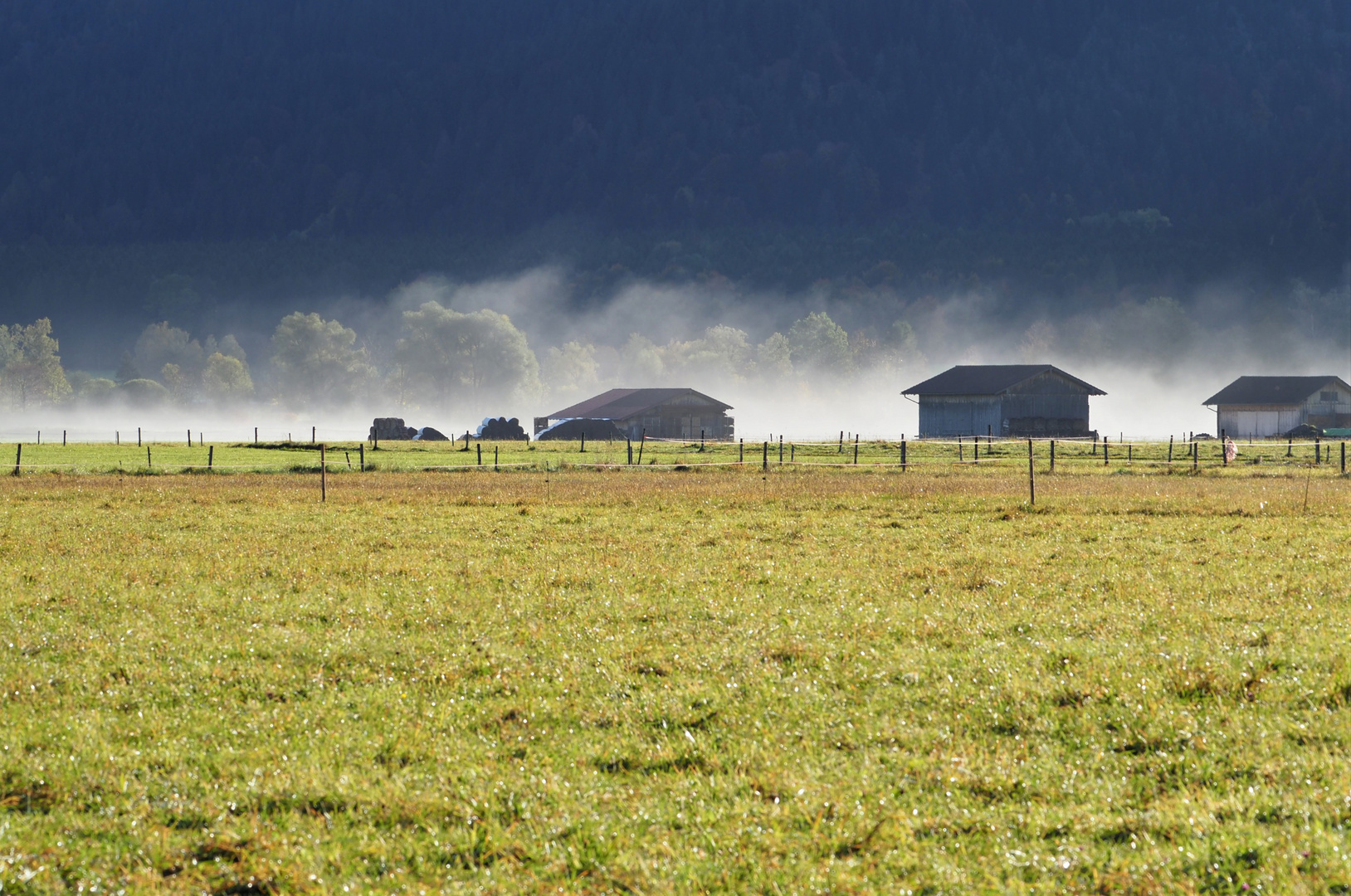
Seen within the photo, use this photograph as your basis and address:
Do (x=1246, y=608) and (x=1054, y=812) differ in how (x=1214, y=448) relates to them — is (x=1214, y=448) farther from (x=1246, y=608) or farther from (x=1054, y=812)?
(x=1054, y=812)

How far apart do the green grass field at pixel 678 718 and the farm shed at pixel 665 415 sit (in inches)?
4309

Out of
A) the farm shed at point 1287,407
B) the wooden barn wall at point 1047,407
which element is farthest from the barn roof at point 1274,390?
the wooden barn wall at point 1047,407

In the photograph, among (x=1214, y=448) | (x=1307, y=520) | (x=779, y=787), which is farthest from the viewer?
(x=1214, y=448)

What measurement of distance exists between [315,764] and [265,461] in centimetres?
6852

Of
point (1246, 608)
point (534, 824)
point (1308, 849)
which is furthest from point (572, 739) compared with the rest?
point (1246, 608)

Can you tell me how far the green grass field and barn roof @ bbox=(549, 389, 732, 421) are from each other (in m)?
110

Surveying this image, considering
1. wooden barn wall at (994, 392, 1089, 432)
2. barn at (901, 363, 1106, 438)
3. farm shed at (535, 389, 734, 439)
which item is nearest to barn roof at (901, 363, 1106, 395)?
barn at (901, 363, 1106, 438)

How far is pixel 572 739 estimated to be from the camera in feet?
→ 36.7

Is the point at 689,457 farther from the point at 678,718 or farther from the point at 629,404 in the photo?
the point at 629,404

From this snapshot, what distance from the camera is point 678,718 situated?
38.6 ft

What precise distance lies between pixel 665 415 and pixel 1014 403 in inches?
1625

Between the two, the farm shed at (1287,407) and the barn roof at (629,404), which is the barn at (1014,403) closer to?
the farm shed at (1287,407)

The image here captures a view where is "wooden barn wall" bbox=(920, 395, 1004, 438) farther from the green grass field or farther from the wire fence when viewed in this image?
the green grass field

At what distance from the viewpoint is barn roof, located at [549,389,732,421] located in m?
136
